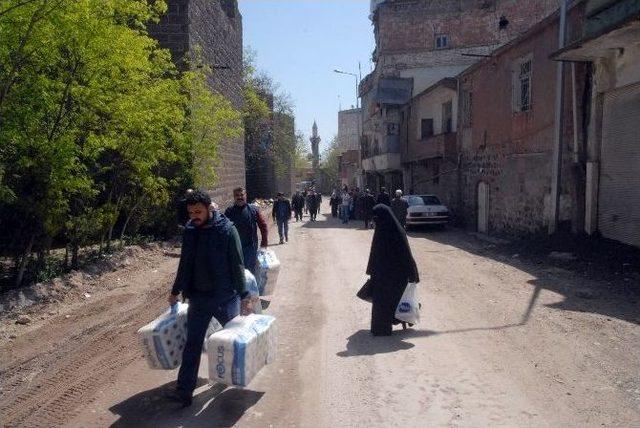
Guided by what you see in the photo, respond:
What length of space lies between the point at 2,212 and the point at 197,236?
569 cm

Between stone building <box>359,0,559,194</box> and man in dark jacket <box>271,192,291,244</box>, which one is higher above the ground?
stone building <box>359,0,559,194</box>

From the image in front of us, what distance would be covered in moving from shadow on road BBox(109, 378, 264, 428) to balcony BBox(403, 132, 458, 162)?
20431 millimetres

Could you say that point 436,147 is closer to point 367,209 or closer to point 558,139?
point 367,209

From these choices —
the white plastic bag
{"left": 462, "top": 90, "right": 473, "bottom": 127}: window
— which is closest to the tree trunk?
the white plastic bag

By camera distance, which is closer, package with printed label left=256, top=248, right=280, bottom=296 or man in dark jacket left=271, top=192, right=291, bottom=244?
package with printed label left=256, top=248, right=280, bottom=296

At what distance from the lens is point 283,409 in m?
4.48

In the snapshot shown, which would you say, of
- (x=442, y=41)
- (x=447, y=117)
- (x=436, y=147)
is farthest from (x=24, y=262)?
(x=442, y=41)

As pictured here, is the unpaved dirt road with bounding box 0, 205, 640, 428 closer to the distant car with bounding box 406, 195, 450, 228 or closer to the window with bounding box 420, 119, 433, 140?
the distant car with bounding box 406, 195, 450, 228

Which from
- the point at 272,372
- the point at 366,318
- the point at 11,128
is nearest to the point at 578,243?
the point at 366,318

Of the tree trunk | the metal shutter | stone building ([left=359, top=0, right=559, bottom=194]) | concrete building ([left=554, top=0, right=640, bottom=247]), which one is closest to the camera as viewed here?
the tree trunk

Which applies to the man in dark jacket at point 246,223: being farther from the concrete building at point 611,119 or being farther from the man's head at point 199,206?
the concrete building at point 611,119

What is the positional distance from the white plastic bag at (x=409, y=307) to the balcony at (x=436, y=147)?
18.0 m

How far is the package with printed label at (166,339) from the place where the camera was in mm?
4723

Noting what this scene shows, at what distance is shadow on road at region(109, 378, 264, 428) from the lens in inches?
169
